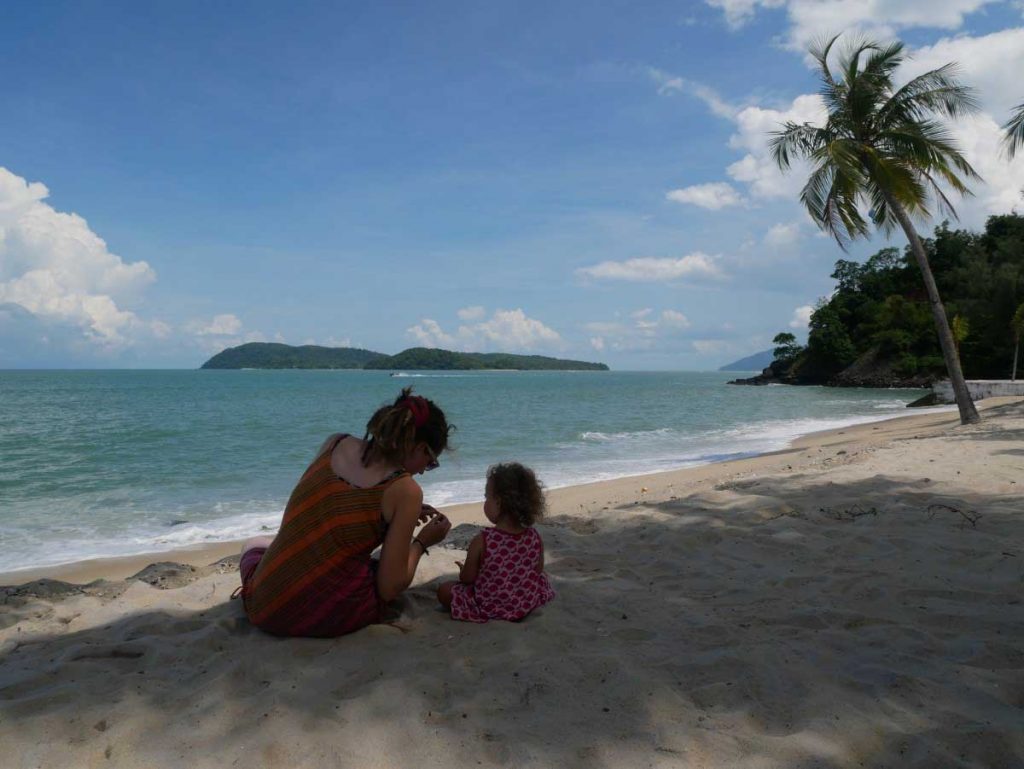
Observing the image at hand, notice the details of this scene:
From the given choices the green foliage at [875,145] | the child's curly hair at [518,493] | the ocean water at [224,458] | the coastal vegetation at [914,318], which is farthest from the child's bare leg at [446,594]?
the coastal vegetation at [914,318]

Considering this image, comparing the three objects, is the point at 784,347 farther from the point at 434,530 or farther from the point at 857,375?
the point at 434,530

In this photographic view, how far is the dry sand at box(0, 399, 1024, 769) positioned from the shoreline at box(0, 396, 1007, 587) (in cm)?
241

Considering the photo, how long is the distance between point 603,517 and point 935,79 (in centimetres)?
1291

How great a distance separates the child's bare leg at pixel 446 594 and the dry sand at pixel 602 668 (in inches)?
4.1

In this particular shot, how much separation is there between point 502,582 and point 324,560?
0.97 meters

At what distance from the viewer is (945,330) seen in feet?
46.0

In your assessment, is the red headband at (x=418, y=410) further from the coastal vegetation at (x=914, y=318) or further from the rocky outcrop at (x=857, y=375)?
the rocky outcrop at (x=857, y=375)

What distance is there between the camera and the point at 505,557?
11.8 feet

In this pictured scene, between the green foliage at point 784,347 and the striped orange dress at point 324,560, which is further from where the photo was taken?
the green foliage at point 784,347

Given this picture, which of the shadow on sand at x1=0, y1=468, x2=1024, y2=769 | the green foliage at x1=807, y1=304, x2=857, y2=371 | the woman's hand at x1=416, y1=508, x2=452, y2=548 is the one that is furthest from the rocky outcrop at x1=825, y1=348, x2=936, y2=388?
the woman's hand at x1=416, y1=508, x2=452, y2=548

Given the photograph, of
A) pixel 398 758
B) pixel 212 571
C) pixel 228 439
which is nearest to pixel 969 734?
pixel 398 758

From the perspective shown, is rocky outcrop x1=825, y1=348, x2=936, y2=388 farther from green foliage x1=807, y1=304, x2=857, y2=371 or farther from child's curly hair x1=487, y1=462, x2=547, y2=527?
child's curly hair x1=487, y1=462, x2=547, y2=527

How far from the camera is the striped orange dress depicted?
10.2 ft

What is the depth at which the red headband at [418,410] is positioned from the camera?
307cm
